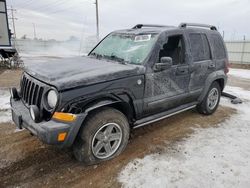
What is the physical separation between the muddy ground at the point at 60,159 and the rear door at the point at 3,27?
36.2ft

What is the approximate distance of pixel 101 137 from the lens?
10.8 ft

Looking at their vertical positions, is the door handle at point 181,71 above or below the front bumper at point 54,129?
above

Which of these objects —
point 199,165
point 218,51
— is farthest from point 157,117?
point 218,51

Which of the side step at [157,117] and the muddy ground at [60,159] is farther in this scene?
the side step at [157,117]

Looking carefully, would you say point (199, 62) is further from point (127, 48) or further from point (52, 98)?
point (52, 98)

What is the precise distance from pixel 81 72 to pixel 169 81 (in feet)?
5.43

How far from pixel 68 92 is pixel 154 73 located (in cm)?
152

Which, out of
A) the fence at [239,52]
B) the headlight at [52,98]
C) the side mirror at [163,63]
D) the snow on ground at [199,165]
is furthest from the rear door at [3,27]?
the fence at [239,52]

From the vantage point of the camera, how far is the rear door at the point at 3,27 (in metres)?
13.3

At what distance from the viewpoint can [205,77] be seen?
4.95 m

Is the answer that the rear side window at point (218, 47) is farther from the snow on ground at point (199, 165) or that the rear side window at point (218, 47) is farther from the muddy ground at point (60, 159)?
the snow on ground at point (199, 165)

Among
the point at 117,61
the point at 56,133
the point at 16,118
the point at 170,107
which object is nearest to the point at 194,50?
the point at 170,107

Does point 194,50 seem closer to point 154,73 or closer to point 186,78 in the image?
point 186,78

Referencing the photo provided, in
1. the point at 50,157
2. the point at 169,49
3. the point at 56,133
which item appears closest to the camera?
the point at 56,133
